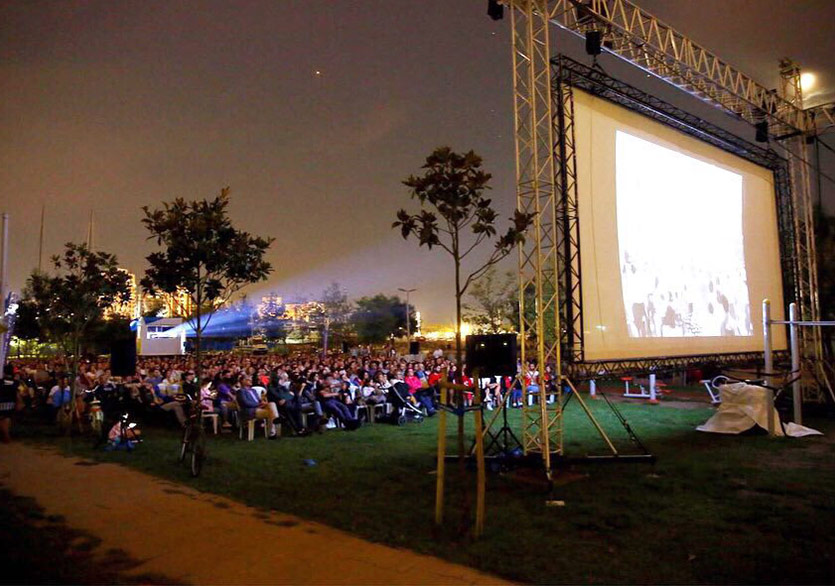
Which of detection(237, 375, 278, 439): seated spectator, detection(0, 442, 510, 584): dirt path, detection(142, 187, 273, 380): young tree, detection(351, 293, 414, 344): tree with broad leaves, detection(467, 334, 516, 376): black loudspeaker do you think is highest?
detection(351, 293, 414, 344): tree with broad leaves

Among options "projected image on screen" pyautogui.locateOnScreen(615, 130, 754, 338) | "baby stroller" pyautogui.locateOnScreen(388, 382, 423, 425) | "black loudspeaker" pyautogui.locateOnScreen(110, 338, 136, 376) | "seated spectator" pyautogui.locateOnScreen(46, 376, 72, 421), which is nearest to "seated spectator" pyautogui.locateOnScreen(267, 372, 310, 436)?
"baby stroller" pyautogui.locateOnScreen(388, 382, 423, 425)

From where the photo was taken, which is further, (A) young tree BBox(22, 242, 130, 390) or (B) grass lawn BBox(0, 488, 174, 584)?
(A) young tree BBox(22, 242, 130, 390)

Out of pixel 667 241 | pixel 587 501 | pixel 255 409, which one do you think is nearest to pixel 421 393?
pixel 255 409

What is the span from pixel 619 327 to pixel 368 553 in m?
6.72

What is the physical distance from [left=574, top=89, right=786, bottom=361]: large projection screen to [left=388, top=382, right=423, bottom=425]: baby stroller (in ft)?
17.4

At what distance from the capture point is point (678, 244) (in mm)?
12039

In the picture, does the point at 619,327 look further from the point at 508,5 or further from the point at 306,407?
the point at 306,407

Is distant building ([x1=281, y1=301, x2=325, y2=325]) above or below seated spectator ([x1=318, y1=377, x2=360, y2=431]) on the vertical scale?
above

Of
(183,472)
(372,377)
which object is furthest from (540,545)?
(372,377)

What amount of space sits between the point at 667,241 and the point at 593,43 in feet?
13.8

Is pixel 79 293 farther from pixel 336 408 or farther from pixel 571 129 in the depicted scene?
pixel 571 129

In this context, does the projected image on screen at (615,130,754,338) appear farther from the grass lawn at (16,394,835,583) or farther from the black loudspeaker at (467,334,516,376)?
the black loudspeaker at (467,334,516,376)

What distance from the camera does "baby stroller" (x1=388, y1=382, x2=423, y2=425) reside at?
1320cm

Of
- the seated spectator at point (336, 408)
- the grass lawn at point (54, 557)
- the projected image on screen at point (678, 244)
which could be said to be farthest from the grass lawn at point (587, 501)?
the projected image on screen at point (678, 244)
